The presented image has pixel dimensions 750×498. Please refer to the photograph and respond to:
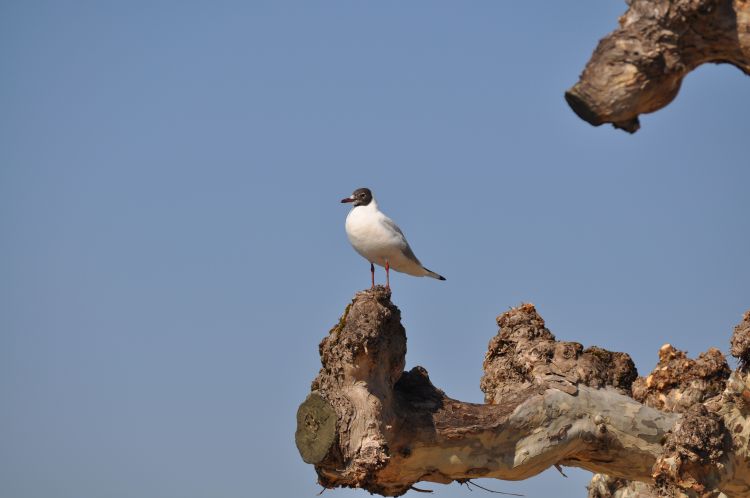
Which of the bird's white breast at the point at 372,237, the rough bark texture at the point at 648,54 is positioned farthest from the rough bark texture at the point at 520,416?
the bird's white breast at the point at 372,237

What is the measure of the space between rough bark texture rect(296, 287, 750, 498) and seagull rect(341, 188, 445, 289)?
3.24m

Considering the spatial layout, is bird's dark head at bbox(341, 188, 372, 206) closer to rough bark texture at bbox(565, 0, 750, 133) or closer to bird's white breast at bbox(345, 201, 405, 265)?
bird's white breast at bbox(345, 201, 405, 265)

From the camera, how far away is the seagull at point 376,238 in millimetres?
14141

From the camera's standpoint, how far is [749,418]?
33.0ft

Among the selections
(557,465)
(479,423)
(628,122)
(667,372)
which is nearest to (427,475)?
(479,423)

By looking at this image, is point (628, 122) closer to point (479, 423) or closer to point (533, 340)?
point (479, 423)

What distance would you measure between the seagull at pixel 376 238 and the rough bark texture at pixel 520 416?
3.24 metres

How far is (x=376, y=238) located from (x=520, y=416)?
16.0 ft

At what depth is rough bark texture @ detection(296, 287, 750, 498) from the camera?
8922 mm

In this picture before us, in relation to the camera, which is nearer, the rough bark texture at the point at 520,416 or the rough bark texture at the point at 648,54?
the rough bark texture at the point at 648,54

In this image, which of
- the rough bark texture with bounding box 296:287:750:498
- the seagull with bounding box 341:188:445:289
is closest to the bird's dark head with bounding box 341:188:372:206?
the seagull with bounding box 341:188:445:289

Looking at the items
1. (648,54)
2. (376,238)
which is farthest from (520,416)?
(376,238)

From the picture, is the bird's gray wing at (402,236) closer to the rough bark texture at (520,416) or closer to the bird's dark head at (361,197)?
the bird's dark head at (361,197)

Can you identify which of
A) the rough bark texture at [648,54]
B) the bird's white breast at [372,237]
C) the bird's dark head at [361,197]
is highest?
the bird's dark head at [361,197]
